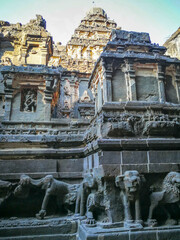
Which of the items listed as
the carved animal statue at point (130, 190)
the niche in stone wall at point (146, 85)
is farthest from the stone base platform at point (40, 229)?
the niche in stone wall at point (146, 85)

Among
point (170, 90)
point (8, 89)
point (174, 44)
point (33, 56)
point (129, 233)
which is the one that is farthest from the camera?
point (174, 44)

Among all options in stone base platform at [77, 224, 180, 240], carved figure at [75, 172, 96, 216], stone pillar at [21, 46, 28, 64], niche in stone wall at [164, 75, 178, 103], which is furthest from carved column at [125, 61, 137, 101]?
stone pillar at [21, 46, 28, 64]

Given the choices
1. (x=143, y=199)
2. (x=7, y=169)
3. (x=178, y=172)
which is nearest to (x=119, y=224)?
(x=143, y=199)

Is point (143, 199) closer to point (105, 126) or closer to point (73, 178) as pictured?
point (105, 126)

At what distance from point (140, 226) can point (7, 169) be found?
164 inches

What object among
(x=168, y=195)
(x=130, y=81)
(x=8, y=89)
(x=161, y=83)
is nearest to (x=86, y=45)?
(x=8, y=89)

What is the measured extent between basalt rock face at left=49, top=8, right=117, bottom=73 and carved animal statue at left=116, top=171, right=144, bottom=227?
19452 millimetres

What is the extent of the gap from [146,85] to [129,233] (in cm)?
900

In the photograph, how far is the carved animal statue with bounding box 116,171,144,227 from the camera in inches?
164

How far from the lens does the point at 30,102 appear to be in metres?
14.3

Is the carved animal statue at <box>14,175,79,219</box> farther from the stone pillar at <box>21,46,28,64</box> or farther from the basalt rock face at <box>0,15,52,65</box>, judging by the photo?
the stone pillar at <box>21,46,28,64</box>

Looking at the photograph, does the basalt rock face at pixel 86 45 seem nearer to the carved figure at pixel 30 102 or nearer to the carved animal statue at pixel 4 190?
the carved figure at pixel 30 102

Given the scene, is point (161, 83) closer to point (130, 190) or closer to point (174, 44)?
point (130, 190)

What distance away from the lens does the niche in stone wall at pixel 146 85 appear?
11.0 metres
